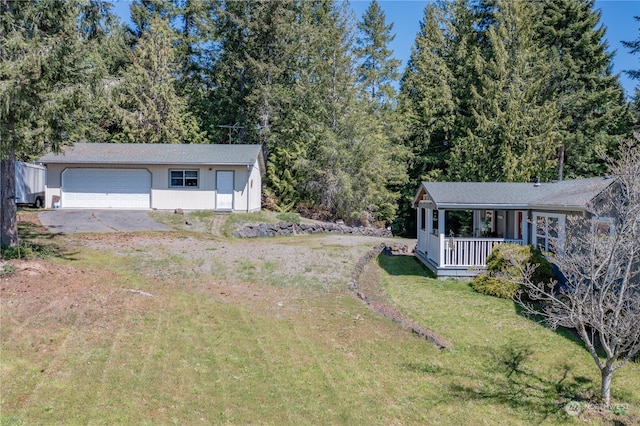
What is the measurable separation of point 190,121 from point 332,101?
11665 millimetres

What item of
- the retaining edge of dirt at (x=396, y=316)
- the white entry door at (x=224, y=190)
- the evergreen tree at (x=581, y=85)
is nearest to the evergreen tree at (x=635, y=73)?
the evergreen tree at (x=581, y=85)

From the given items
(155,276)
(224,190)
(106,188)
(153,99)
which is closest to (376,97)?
(224,190)

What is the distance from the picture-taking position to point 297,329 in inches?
301

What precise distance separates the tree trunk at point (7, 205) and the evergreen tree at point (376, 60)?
80.2 feet

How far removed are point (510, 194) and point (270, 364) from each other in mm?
11738

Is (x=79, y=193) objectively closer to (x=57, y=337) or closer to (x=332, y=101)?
(x=332, y=101)

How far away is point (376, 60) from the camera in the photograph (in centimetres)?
3391

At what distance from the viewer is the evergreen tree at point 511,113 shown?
25.1m

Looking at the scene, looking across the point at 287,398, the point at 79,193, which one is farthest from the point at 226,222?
the point at 287,398

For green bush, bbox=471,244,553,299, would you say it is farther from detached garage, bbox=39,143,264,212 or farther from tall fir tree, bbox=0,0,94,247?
detached garage, bbox=39,143,264,212

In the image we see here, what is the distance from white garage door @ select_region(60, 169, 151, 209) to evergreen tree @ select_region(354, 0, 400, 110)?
1728cm

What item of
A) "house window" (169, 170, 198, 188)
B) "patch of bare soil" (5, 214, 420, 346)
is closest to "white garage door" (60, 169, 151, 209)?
"house window" (169, 170, 198, 188)

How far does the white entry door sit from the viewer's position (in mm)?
21828

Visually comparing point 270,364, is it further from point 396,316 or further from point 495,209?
point 495,209
